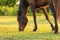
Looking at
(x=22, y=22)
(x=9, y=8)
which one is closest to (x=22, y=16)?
(x=22, y=22)

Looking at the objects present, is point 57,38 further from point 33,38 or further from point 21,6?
point 21,6

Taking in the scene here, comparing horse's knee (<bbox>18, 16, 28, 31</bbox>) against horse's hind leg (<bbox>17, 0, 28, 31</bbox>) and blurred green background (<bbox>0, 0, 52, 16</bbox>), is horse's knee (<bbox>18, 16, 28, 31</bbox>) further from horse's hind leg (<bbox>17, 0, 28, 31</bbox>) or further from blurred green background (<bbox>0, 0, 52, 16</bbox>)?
blurred green background (<bbox>0, 0, 52, 16</bbox>)

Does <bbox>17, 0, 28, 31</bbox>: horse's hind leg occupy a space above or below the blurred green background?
above

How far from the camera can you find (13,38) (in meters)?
10.8

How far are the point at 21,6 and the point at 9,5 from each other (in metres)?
20.7

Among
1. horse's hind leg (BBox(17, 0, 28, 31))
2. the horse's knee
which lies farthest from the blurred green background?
the horse's knee

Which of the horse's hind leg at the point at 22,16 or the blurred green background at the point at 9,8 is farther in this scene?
the blurred green background at the point at 9,8

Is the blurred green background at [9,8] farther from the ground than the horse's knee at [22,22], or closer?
closer

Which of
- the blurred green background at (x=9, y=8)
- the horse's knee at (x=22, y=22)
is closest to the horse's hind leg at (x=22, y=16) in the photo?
the horse's knee at (x=22, y=22)

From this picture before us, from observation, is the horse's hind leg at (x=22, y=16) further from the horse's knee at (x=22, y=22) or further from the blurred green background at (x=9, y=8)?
the blurred green background at (x=9, y=8)

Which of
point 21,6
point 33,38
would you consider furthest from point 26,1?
point 33,38

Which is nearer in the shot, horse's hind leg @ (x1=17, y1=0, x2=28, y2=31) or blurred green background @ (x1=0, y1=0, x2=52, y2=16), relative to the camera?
horse's hind leg @ (x1=17, y1=0, x2=28, y2=31)

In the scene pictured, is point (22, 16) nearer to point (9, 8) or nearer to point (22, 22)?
point (22, 22)

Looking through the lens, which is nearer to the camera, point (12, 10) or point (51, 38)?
point (51, 38)
